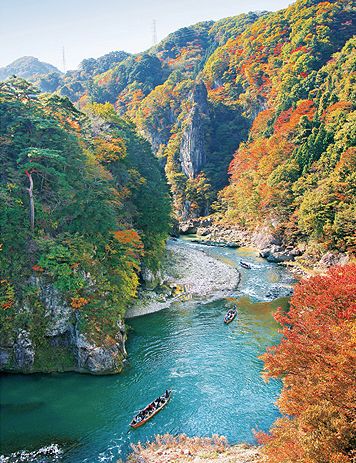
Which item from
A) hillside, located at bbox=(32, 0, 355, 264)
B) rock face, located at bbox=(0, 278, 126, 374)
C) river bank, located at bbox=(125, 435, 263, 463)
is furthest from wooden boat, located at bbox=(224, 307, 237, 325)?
hillside, located at bbox=(32, 0, 355, 264)

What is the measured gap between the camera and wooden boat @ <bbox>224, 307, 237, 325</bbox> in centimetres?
2950

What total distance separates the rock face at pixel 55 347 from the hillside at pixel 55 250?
0.06 metres

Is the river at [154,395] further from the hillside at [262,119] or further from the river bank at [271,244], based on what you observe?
the hillside at [262,119]

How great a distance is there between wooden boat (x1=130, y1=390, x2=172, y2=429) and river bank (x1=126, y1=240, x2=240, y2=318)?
11636mm

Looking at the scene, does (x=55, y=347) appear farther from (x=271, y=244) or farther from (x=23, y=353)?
(x=271, y=244)

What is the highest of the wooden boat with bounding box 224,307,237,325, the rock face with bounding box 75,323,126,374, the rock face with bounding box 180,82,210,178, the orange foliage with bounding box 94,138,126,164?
the rock face with bounding box 180,82,210,178

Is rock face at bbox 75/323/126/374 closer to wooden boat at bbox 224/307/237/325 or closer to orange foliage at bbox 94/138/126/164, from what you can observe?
wooden boat at bbox 224/307/237/325

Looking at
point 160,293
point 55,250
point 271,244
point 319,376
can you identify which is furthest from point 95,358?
point 271,244

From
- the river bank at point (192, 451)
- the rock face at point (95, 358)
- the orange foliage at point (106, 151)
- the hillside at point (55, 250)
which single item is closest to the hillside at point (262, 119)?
the orange foliage at point (106, 151)

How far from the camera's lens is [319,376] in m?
11.5

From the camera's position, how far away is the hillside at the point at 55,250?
22.2m

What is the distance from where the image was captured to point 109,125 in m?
46.3

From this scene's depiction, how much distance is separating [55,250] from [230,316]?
14.8 metres

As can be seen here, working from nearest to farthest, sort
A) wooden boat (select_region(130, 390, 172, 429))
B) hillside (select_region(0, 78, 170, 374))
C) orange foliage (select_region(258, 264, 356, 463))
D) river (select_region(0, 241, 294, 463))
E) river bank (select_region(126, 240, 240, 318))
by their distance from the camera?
orange foliage (select_region(258, 264, 356, 463)) < river (select_region(0, 241, 294, 463)) < wooden boat (select_region(130, 390, 172, 429)) < hillside (select_region(0, 78, 170, 374)) < river bank (select_region(126, 240, 240, 318))
